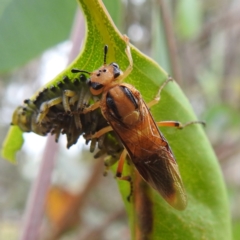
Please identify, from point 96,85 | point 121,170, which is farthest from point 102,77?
point 121,170

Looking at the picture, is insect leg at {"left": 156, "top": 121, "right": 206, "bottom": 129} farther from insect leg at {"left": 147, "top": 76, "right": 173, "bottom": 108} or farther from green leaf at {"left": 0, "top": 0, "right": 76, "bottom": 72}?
green leaf at {"left": 0, "top": 0, "right": 76, "bottom": 72}

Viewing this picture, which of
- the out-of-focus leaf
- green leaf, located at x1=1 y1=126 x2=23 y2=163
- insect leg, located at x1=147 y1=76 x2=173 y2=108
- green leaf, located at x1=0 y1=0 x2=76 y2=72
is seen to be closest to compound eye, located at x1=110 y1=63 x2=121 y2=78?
insect leg, located at x1=147 y1=76 x2=173 y2=108

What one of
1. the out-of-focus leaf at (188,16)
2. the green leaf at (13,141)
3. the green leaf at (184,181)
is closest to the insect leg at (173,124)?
the green leaf at (184,181)

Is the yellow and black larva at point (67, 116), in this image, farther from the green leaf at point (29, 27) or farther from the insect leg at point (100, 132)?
the green leaf at point (29, 27)

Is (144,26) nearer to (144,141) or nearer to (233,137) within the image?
(233,137)

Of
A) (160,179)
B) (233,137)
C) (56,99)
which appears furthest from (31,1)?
(233,137)

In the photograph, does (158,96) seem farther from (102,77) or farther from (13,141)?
(13,141)
